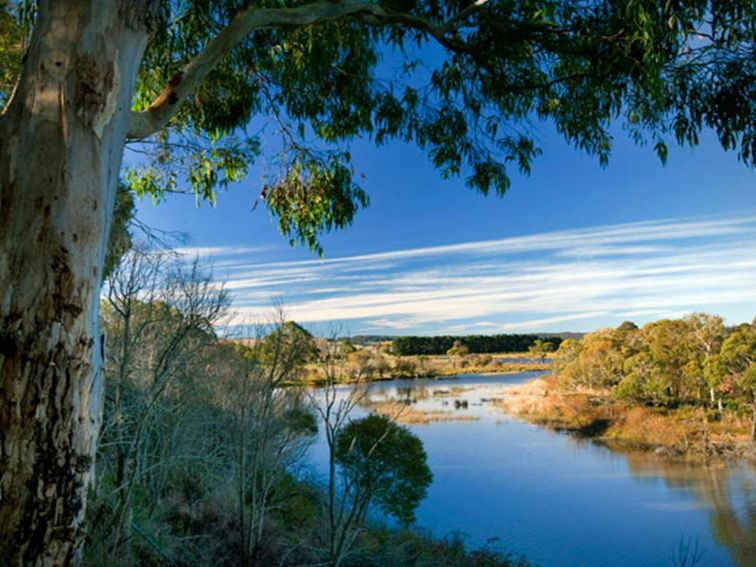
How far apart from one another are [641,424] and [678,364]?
2.82m

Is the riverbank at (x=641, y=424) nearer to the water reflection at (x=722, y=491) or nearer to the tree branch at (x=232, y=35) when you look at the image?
the water reflection at (x=722, y=491)

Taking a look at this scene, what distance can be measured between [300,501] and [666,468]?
41.8 ft

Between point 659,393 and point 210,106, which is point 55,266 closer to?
point 210,106

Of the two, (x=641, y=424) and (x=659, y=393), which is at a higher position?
(x=659, y=393)

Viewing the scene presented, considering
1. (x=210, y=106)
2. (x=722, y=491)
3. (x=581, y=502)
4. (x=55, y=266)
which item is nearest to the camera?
(x=55, y=266)

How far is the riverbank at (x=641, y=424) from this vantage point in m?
18.4

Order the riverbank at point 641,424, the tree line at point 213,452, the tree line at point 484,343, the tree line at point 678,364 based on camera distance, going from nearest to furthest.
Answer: the tree line at point 213,452
the riverbank at point 641,424
the tree line at point 678,364
the tree line at point 484,343

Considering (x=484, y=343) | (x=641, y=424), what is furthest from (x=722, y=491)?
(x=484, y=343)

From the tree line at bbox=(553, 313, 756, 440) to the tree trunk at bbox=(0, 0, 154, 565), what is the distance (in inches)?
818

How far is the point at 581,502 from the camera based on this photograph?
549 inches

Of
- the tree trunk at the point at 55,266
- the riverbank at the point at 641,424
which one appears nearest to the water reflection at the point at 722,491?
the riverbank at the point at 641,424

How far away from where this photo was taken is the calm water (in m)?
11.2

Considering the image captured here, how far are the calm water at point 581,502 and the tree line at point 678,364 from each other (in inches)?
145

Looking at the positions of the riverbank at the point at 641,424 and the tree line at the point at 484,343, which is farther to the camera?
the tree line at the point at 484,343
